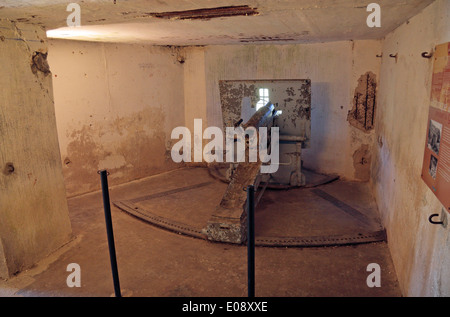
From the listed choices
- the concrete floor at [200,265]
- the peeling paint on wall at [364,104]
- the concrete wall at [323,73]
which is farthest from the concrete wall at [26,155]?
the peeling paint on wall at [364,104]

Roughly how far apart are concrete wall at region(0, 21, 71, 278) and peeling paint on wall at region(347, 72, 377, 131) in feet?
16.5

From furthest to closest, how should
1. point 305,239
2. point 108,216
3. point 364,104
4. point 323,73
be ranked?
point 323,73, point 364,104, point 305,239, point 108,216

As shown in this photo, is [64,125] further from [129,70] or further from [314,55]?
[314,55]

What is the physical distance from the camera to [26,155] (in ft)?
11.9

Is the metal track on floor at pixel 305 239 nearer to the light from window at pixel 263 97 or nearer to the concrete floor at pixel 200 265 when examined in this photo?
the concrete floor at pixel 200 265

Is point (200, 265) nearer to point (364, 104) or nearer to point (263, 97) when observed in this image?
point (263, 97)

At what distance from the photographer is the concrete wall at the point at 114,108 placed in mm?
5672

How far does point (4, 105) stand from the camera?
3359mm

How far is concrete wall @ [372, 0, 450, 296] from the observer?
2.29 m

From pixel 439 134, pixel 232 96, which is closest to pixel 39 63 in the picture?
pixel 232 96

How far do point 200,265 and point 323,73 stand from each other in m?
4.46

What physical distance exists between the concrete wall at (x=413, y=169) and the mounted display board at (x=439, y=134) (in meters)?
0.12

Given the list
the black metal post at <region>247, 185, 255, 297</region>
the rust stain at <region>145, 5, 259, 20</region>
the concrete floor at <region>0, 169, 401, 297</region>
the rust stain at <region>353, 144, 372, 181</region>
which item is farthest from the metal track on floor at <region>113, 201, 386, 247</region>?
the rust stain at <region>145, 5, 259, 20</region>
